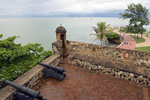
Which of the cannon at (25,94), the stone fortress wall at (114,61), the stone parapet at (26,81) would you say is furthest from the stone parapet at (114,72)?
the cannon at (25,94)

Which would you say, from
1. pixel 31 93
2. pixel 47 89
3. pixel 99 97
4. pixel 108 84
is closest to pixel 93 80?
pixel 108 84

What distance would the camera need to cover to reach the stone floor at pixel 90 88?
605cm

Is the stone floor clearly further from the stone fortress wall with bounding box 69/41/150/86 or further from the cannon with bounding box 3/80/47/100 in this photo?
the cannon with bounding box 3/80/47/100

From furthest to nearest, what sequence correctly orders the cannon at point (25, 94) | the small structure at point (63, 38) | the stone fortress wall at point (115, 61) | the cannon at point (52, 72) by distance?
the small structure at point (63, 38), the cannon at point (52, 72), the stone fortress wall at point (115, 61), the cannon at point (25, 94)

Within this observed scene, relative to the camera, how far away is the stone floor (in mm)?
6047

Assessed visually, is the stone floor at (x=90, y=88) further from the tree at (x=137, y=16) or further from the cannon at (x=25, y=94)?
the tree at (x=137, y=16)

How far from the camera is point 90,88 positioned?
264 inches

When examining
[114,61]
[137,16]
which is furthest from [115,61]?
[137,16]

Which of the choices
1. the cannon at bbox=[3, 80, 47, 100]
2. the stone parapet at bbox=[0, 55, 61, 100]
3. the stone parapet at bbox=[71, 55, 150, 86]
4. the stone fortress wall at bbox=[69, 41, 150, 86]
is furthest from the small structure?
the cannon at bbox=[3, 80, 47, 100]

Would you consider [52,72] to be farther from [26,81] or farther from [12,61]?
[12,61]

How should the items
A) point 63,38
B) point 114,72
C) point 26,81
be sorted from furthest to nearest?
point 63,38, point 114,72, point 26,81

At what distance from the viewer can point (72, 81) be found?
24.3 feet

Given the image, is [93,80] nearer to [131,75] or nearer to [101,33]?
[131,75]

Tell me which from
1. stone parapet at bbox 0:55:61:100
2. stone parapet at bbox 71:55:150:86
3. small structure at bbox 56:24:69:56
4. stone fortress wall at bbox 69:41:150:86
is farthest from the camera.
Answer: small structure at bbox 56:24:69:56
